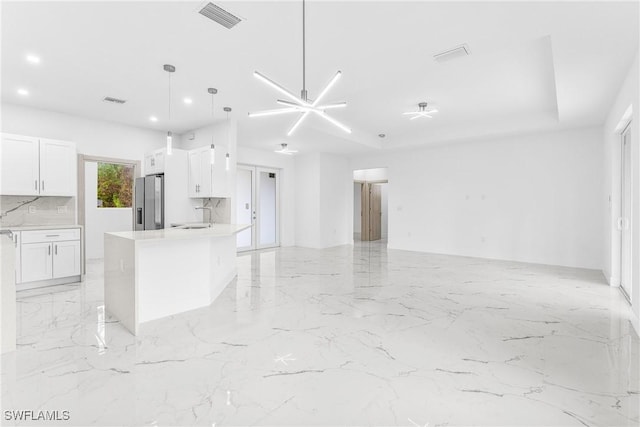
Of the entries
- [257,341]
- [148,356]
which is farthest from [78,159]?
[257,341]

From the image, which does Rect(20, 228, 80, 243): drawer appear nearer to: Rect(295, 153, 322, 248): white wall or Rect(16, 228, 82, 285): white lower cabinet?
Rect(16, 228, 82, 285): white lower cabinet

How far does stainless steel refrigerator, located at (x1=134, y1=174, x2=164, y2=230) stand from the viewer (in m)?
5.70

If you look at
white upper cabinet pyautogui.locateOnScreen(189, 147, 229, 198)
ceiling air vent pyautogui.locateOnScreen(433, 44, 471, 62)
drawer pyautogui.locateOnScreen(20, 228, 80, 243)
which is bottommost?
drawer pyautogui.locateOnScreen(20, 228, 80, 243)

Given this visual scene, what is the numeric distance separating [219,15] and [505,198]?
6495mm

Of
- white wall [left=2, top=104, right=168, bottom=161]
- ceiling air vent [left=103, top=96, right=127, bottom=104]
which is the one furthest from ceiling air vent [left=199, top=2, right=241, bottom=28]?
white wall [left=2, top=104, right=168, bottom=161]

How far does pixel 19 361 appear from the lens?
2385 millimetres

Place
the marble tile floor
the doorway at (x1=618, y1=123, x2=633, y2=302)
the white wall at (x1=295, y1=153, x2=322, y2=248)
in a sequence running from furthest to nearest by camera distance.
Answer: the white wall at (x1=295, y1=153, x2=322, y2=248) → the doorway at (x1=618, y1=123, x2=633, y2=302) → the marble tile floor

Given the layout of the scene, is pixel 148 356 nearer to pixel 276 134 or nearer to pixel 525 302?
pixel 525 302

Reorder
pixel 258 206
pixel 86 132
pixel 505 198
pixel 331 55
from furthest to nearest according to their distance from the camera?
pixel 258 206
pixel 505 198
pixel 86 132
pixel 331 55

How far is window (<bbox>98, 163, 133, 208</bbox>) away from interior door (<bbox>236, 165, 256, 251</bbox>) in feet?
8.93

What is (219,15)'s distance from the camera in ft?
8.87

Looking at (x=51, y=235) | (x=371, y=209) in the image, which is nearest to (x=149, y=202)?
(x=51, y=235)

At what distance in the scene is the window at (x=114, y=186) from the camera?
26.6ft

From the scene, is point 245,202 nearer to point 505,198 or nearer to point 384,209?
point 384,209
